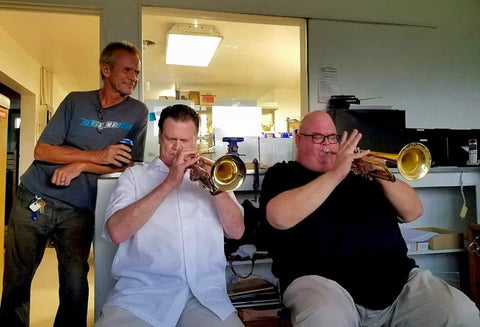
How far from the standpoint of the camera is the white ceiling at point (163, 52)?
12.8 ft

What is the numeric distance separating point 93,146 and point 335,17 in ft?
8.05

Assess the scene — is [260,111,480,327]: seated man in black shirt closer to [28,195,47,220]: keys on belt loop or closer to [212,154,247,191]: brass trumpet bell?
[212,154,247,191]: brass trumpet bell

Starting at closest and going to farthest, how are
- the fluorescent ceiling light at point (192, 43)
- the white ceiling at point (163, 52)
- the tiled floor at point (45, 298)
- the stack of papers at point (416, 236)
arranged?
the stack of papers at point (416, 236) → the tiled floor at point (45, 298) → the white ceiling at point (163, 52) → the fluorescent ceiling light at point (192, 43)

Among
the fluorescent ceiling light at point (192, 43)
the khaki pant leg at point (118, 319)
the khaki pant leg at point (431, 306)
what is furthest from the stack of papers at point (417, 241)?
the fluorescent ceiling light at point (192, 43)

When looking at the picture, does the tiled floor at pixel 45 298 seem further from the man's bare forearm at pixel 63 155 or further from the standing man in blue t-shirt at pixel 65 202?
the man's bare forearm at pixel 63 155

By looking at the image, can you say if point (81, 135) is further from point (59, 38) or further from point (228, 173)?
point (59, 38)

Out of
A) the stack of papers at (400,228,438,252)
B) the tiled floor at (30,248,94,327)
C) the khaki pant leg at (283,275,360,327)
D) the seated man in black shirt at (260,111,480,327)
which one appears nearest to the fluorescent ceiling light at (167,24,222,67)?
the tiled floor at (30,248,94,327)

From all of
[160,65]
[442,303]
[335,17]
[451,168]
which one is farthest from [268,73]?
[442,303]

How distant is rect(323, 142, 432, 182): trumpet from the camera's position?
1.40 metres

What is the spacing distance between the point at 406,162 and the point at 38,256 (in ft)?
5.54

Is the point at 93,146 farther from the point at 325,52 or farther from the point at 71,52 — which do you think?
the point at 71,52

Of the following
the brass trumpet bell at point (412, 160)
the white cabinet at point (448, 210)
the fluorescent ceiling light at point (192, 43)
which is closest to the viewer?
the brass trumpet bell at point (412, 160)

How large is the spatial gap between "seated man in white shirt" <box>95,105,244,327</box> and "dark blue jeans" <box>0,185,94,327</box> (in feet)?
1.57

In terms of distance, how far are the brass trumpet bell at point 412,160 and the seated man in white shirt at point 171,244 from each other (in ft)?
2.14
